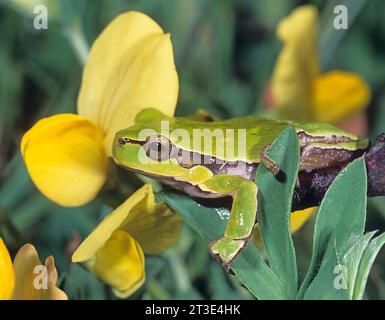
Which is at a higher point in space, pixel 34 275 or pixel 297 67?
pixel 297 67

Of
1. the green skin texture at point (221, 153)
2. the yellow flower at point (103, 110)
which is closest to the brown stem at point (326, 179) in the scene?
the green skin texture at point (221, 153)

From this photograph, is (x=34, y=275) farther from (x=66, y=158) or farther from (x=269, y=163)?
(x=269, y=163)

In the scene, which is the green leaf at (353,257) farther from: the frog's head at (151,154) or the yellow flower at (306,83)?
the yellow flower at (306,83)

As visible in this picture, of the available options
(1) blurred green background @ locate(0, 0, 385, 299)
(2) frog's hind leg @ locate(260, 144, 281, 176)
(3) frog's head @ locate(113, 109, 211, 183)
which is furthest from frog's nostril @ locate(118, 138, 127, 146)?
(1) blurred green background @ locate(0, 0, 385, 299)

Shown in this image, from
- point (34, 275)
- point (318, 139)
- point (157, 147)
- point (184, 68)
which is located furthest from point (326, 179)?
point (184, 68)
